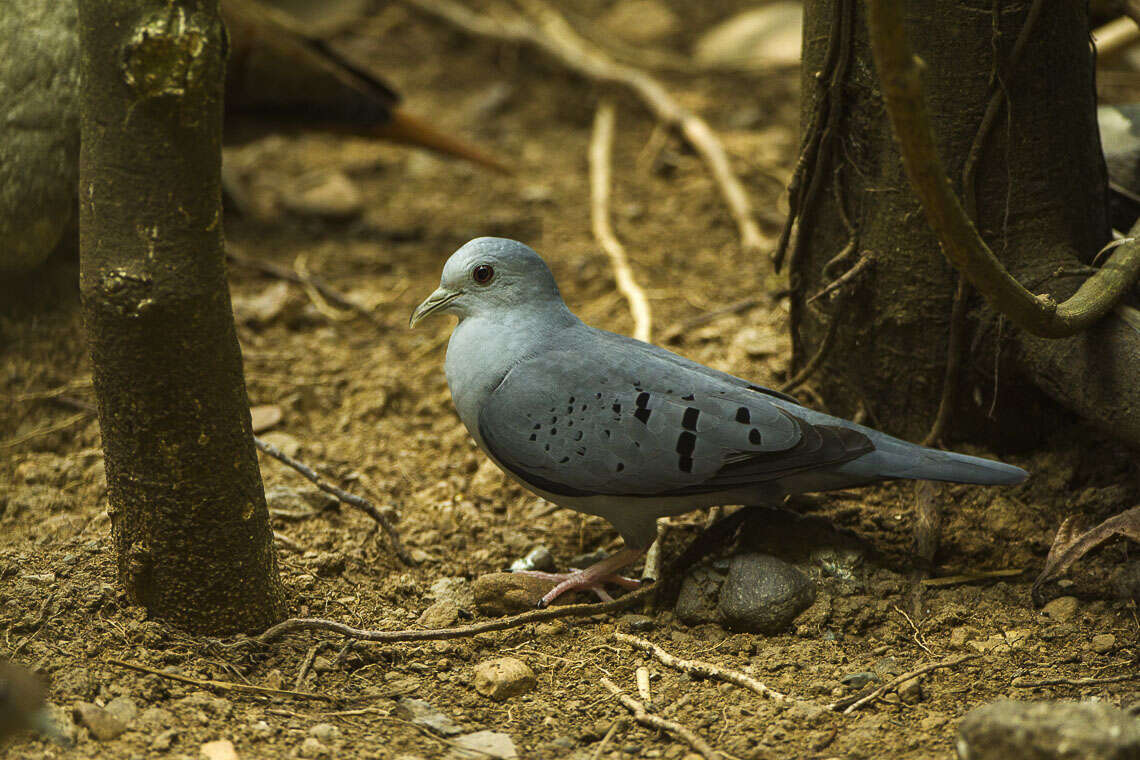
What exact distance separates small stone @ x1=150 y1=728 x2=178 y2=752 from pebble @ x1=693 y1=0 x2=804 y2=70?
631 centimetres

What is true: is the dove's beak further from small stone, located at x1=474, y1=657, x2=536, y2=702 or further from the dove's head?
small stone, located at x1=474, y1=657, x2=536, y2=702

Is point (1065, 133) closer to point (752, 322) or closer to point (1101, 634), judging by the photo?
point (1101, 634)

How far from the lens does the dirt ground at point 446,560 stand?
2.39 m

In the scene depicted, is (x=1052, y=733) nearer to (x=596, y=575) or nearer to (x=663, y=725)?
(x=663, y=725)

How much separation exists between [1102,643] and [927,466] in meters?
0.59

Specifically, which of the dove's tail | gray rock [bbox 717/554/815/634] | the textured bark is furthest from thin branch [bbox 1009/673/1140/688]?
the textured bark

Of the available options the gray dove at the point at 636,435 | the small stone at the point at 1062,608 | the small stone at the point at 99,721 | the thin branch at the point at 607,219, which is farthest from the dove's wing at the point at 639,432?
the small stone at the point at 99,721

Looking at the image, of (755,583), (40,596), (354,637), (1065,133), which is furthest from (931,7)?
(40,596)

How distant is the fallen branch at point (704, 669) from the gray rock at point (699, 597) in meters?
0.17

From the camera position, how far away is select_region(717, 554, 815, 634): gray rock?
2.85 m

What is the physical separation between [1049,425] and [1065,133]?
85 cm

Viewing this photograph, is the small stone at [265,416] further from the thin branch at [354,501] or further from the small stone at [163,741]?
the small stone at [163,741]

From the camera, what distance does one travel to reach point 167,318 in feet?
7.38

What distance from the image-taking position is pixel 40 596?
2600mm
